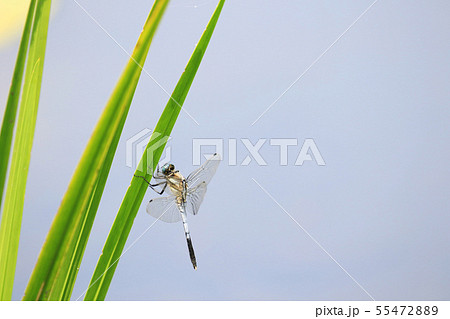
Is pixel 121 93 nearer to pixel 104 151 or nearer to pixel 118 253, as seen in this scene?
pixel 104 151

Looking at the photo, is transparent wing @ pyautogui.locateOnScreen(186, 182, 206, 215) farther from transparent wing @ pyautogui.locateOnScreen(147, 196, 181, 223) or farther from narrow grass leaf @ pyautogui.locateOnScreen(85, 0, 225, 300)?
narrow grass leaf @ pyautogui.locateOnScreen(85, 0, 225, 300)

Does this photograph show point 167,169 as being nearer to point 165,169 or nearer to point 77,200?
point 165,169

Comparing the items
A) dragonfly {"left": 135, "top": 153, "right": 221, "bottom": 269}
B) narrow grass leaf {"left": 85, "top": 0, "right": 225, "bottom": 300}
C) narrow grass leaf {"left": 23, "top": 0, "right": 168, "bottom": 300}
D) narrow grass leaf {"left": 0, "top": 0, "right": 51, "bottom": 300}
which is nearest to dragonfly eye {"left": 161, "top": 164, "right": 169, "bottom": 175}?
dragonfly {"left": 135, "top": 153, "right": 221, "bottom": 269}

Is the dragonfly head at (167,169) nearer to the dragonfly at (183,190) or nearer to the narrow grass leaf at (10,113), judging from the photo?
the dragonfly at (183,190)

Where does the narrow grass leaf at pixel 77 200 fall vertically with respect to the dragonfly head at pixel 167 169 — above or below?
below

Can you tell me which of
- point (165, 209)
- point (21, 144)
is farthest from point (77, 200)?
point (165, 209)

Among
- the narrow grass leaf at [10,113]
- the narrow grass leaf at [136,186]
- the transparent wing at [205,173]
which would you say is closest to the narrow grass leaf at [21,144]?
the narrow grass leaf at [10,113]
